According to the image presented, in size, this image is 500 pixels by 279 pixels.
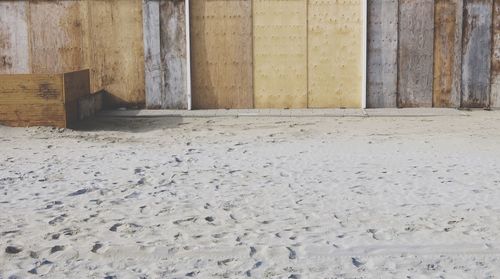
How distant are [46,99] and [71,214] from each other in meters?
5.32

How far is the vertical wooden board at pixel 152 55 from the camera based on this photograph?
44.0 feet

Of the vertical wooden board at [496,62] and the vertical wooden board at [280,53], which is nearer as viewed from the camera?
the vertical wooden board at [496,62]

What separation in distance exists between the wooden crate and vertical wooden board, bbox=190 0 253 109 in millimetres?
3023

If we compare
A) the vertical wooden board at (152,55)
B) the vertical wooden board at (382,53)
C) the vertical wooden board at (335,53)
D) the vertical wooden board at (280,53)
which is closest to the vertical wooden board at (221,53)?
the vertical wooden board at (280,53)

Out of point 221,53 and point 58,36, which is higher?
point 58,36

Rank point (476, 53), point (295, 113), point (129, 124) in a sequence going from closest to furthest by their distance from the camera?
1. point (129, 124)
2. point (295, 113)
3. point (476, 53)

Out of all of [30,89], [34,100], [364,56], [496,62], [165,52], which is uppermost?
[165,52]

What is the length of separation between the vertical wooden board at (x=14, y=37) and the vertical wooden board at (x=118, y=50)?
1.29 m

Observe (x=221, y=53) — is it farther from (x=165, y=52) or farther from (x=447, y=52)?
(x=447, y=52)

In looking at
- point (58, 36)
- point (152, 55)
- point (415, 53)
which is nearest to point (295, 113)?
point (415, 53)

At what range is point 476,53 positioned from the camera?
1328 centimetres

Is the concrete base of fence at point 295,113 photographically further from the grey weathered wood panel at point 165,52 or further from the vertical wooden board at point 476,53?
the vertical wooden board at point 476,53

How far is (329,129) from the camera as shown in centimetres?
1128

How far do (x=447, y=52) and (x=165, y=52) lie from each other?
17.4 ft
